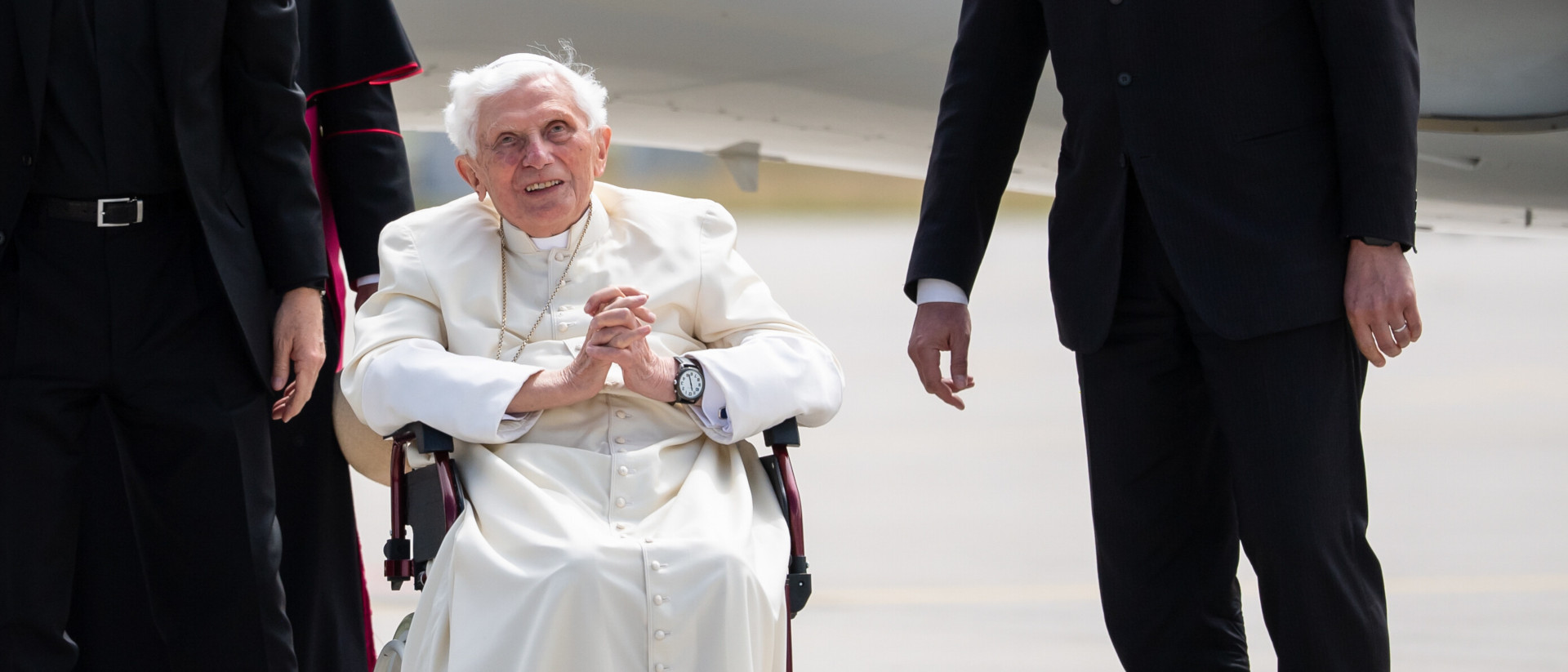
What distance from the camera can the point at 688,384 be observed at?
2008 mm

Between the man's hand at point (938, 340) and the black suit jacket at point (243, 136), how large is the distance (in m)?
0.87

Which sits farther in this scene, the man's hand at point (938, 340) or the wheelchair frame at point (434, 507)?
the man's hand at point (938, 340)

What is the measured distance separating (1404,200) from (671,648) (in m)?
1.03

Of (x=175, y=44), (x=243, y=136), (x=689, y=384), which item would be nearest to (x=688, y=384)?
(x=689, y=384)

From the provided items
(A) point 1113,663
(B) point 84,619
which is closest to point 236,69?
(B) point 84,619

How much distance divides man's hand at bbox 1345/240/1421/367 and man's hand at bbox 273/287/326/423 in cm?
141

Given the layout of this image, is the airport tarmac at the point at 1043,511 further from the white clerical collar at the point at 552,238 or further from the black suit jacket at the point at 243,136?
the black suit jacket at the point at 243,136

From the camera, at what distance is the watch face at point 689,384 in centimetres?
201

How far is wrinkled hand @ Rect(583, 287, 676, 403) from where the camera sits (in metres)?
1.92

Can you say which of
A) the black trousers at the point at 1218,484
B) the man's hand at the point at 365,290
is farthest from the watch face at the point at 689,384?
the man's hand at the point at 365,290

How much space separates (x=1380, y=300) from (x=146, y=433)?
161 cm

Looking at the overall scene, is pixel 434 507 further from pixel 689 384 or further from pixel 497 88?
pixel 497 88

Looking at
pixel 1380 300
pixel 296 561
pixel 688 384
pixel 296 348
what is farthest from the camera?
pixel 296 561

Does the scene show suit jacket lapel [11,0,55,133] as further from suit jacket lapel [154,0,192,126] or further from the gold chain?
the gold chain
